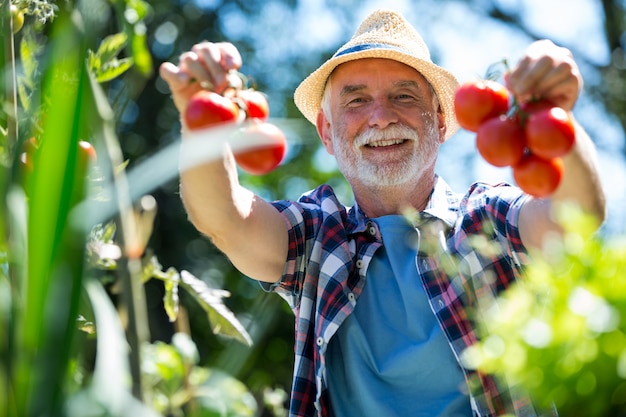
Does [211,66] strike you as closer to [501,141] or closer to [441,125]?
[501,141]

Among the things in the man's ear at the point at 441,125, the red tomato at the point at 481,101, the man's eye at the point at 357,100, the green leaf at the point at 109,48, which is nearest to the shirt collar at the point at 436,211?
the man's ear at the point at 441,125

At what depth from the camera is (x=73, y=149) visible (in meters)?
0.70

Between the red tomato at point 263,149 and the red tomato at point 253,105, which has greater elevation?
the red tomato at point 253,105

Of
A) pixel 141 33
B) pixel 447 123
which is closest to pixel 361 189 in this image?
pixel 447 123

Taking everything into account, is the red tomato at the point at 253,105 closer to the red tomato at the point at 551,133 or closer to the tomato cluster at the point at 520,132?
the tomato cluster at the point at 520,132

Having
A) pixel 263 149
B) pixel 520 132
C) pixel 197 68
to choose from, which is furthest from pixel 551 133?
pixel 197 68

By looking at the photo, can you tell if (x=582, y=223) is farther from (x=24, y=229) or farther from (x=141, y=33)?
(x=141, y=33)

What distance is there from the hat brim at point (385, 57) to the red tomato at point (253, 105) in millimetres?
917

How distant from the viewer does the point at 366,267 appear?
77.2 inches

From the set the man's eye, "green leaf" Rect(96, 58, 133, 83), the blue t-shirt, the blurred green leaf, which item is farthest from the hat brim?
the blurred green leaf

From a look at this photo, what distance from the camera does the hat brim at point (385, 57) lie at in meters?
2.17

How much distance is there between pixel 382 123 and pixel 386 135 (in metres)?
0.04

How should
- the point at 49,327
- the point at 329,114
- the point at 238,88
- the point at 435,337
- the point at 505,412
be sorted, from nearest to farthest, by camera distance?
the point at 49,327, the point at 238,88, the point at 505,412, the point at 435,337, the point at 329,114

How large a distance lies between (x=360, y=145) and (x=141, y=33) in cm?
84
